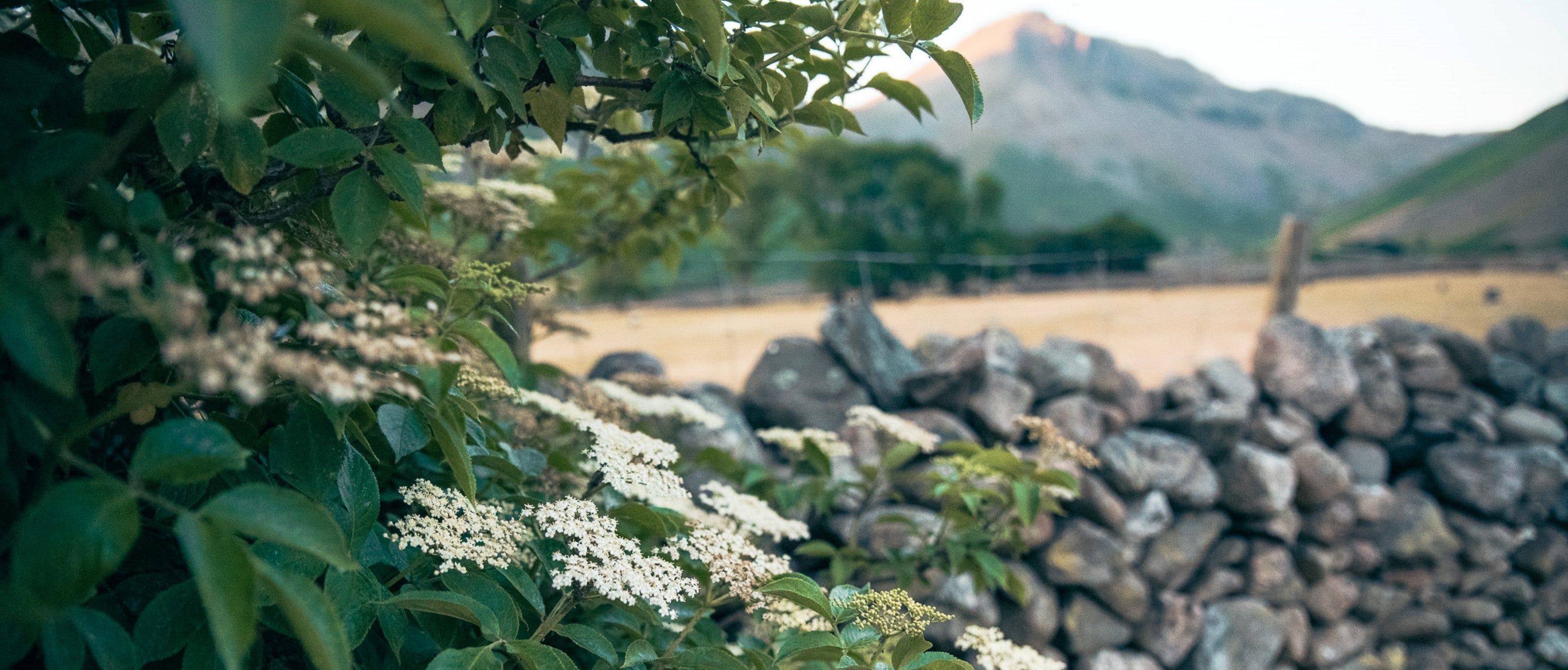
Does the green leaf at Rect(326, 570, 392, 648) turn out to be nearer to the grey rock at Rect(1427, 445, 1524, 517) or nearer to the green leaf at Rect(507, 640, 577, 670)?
the green leaf at Rect(507, 640, 577, 670)

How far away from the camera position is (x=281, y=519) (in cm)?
53

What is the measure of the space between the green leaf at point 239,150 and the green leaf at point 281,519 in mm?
341

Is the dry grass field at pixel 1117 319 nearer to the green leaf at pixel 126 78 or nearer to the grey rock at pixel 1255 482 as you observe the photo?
the grey rock at pixel 1255 482

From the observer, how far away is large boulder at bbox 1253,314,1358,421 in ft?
15.7

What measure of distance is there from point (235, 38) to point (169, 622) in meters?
0.58

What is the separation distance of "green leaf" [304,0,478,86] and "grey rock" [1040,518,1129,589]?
3689 millimetres

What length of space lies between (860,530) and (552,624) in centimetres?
230

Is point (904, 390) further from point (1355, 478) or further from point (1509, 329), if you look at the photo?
point (1509, 329)

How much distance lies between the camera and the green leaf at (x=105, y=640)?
0.60m

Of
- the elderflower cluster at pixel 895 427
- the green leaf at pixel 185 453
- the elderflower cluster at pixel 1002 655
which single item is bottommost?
the elderflower cluster at pixel 1002 655

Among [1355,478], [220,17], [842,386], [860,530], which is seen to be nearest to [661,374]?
[842,386]

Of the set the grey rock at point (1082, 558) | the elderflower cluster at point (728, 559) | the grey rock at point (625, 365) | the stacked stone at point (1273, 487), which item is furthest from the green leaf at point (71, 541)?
the grey rock at point (1082, 558)

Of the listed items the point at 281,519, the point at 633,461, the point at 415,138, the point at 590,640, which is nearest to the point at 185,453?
the point at 281,519

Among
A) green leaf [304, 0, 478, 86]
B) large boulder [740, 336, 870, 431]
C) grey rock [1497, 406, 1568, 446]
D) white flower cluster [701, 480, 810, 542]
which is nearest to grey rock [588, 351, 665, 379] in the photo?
large boulder [740, 336, 870, 431]
